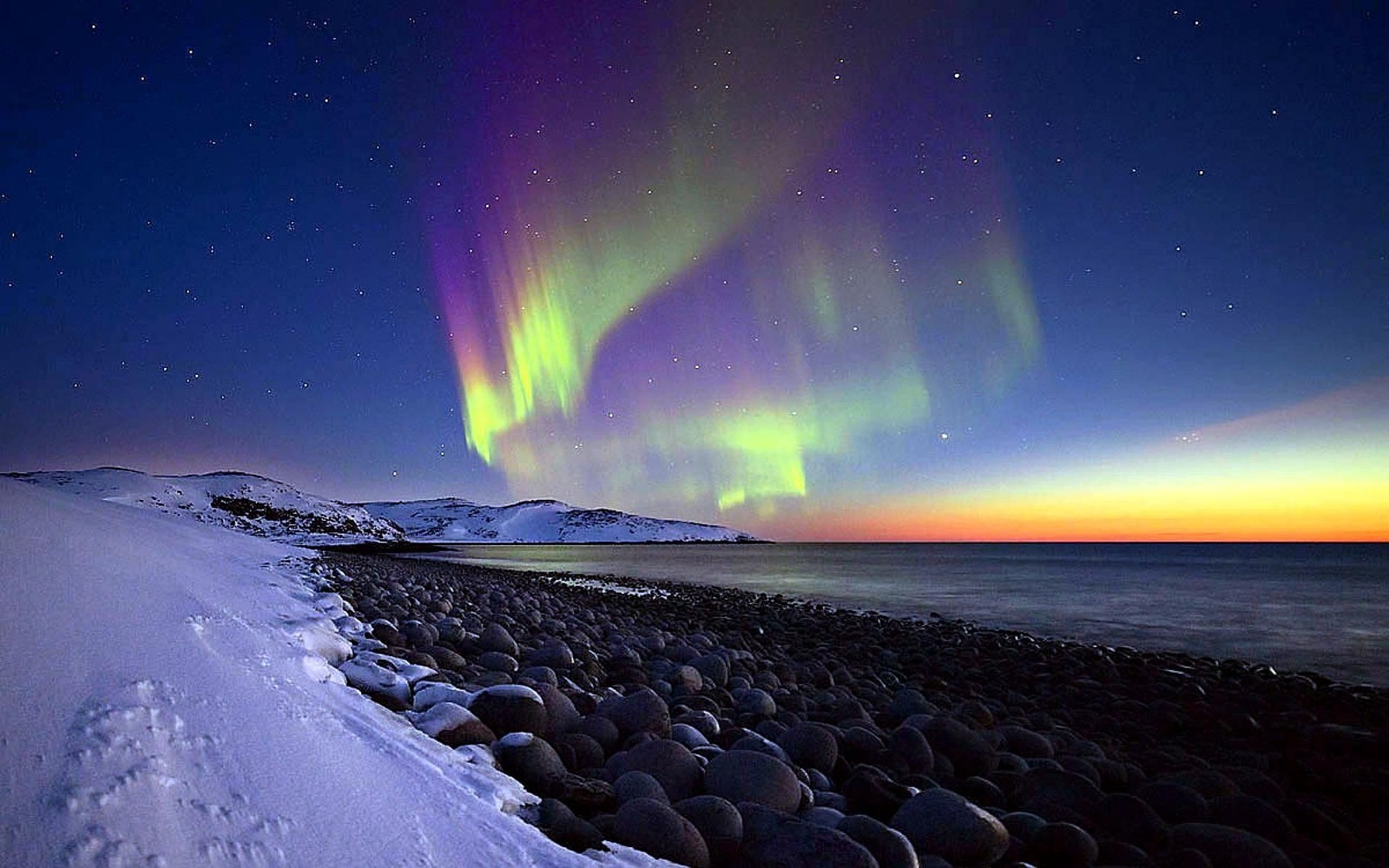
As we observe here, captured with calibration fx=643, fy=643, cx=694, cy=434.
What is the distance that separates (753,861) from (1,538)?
11.6 ft

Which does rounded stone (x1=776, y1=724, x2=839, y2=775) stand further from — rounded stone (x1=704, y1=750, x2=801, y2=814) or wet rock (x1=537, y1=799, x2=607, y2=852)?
wet rock (x1=537, y1=799, x2=607, y2=852)

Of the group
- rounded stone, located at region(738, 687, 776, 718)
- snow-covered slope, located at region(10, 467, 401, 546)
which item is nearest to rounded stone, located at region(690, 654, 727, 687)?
rounded stone, located at region(738, 687, 776, 718)

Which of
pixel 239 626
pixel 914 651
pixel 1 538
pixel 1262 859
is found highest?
pixel 1 538

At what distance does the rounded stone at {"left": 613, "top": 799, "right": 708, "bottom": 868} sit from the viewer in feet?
7.96

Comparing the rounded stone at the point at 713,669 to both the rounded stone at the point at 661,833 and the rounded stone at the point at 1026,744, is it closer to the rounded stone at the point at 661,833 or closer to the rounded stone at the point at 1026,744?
the rounded stone at the point at 1026,744

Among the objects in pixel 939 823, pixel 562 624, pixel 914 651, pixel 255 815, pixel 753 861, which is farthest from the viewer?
pixel 914 651

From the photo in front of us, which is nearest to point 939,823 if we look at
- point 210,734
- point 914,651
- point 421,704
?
point 421,704

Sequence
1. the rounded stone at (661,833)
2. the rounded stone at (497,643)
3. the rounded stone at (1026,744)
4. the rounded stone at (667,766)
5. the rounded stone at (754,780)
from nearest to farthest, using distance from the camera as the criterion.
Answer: the rounded stone at (661,833), the rounded stone at (754,780), the rounded stone at (667,766), the rounded stone at (1026,744), the rounded stone at (497,643)

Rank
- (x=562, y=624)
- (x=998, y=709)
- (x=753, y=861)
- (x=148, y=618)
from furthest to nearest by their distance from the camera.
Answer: (x=562, y=624), (x=998, y=709), (x=148, y=618), (x=753, y=861)

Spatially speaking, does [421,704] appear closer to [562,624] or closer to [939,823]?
[939,823]

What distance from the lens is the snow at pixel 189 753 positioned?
1537 millimetres

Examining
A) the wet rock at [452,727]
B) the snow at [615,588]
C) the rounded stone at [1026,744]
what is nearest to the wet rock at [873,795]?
the wet rock at [452,727]

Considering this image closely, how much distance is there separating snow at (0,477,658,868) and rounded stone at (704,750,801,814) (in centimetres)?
107

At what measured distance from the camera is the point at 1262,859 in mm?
3287
